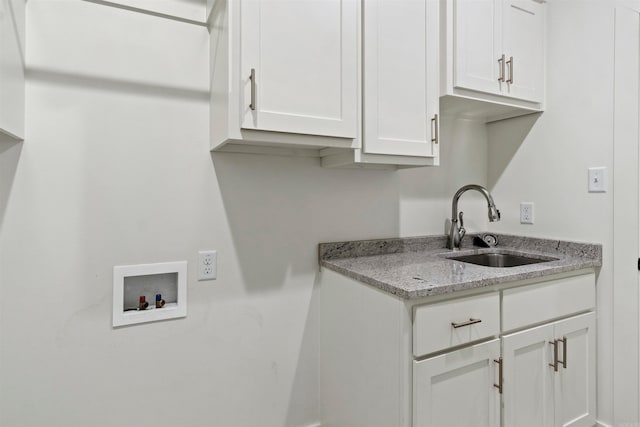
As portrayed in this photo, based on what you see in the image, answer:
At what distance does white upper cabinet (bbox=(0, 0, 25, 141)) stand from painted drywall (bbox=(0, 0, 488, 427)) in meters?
0.05

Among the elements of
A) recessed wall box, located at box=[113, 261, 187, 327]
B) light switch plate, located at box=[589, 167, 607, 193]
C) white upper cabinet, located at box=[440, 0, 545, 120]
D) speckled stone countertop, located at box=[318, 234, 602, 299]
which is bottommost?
recessed wall box, located at box=[113, 261, 187, 327]

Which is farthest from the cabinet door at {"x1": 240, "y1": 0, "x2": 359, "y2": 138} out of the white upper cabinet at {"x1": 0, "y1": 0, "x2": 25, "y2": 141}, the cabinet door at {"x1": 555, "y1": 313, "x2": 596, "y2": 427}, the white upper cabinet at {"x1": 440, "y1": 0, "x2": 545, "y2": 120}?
the cabinet door at {"x1": 555, "y1": 313, "x2": 596, "y2": 427}

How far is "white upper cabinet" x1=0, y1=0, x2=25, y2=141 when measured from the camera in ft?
3.39

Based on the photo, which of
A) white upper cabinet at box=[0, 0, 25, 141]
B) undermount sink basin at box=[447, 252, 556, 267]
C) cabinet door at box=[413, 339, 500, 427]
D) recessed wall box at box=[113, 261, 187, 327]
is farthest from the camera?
undermount sink basin at box=[447, 252, 556, 267]

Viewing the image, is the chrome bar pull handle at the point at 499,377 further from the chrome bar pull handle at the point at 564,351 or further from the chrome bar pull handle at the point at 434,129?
the chrome bar pull handle at the point at 434,129

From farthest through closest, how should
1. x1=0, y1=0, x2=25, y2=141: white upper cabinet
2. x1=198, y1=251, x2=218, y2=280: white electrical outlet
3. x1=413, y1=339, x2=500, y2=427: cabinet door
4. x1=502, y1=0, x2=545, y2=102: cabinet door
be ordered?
1. x1=502, y1=0, x2=545, y2=102: cabinet door
2. x1=198, y1=251, x2=218, y2=280: white electrical outlet
3. x1=413, y1=339, x2=500, y2=427: cabinet door
4. x1=0, y1=0, x2=25, y2=141: white upper cabinet

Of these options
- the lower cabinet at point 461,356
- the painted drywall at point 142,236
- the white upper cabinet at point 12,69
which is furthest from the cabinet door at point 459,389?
the white upper cabinet at point 12,69

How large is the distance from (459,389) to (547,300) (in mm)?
591

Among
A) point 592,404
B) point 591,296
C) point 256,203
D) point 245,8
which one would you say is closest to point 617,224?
point 591,296

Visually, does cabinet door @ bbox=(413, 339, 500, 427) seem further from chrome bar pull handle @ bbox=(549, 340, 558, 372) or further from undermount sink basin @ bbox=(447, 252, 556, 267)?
undermount sink basin @ bbox=(447, 252, 556, 267)

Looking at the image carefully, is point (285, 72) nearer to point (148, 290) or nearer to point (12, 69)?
point (12, 69)

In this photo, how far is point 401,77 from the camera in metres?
1.50

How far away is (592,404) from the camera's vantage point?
5.58 ft

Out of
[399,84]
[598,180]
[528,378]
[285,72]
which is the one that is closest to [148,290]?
[285,72]
